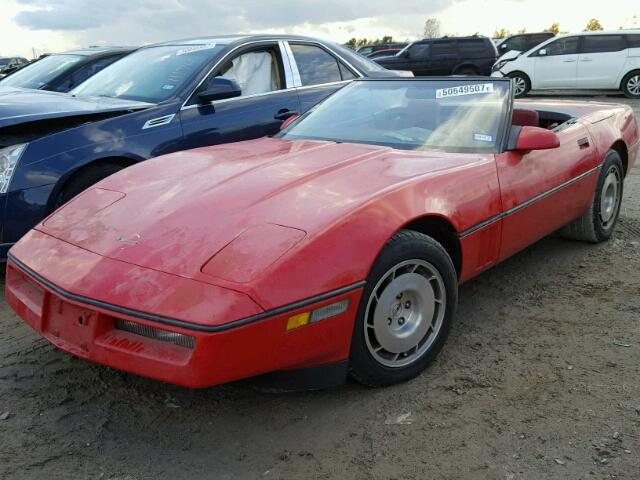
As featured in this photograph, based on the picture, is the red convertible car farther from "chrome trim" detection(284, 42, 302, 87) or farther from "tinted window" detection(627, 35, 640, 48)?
"tinted window" detection(627, 35, 640, 48)

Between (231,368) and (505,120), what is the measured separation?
7.04 feet

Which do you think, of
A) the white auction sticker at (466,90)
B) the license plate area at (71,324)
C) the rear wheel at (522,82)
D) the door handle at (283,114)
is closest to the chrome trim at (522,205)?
the white auction sticker at (466,90)

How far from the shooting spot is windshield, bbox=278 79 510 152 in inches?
129

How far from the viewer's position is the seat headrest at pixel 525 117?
418 centimetres

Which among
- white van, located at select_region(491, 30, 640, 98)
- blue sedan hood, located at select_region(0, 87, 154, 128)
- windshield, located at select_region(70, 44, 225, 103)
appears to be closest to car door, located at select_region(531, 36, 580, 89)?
white van, located at select_region(491, 30, 640, 98)

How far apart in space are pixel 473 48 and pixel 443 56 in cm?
93

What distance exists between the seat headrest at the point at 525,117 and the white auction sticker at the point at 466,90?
0.74 meters

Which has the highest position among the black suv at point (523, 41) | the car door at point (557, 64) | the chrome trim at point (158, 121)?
the black suv at point (523, 41)

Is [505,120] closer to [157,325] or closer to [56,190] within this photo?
[157,325]

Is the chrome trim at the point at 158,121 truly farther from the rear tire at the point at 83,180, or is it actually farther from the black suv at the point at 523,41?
the black suv at the point at 523,41

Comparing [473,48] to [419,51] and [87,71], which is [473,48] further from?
[87,71]

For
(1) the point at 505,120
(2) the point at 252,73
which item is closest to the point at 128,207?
(1) the point at 505,120

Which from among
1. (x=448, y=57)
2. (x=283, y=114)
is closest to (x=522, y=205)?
(x=283, y=114)

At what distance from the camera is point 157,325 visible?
2023 mm
